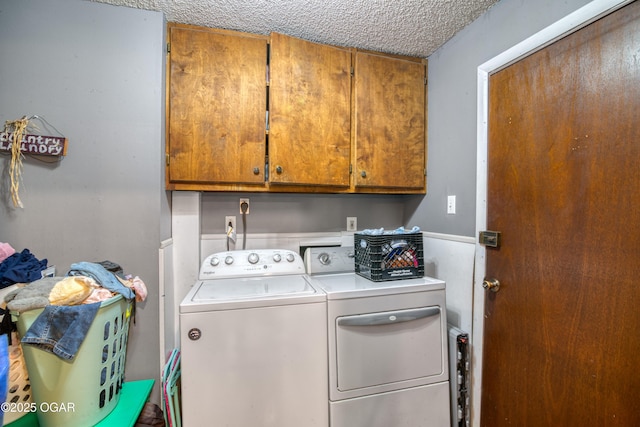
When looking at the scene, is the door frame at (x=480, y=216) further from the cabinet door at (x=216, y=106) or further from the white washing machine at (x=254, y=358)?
the cabinet door at (x=216, y=106)

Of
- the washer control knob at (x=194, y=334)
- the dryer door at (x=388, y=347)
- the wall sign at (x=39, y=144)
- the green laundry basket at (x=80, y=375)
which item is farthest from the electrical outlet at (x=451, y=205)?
the wall sign at (x=39, y=144)

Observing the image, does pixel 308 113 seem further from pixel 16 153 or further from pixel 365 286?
pixel 16 153

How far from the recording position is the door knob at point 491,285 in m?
1.42

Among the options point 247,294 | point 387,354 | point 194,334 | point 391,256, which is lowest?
point 387,354

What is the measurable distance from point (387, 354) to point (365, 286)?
34cm

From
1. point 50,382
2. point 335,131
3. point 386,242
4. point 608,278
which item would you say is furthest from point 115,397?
point 608,278

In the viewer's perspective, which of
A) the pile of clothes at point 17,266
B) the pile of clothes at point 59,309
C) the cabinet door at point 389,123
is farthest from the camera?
the cabinet door at point 389,123

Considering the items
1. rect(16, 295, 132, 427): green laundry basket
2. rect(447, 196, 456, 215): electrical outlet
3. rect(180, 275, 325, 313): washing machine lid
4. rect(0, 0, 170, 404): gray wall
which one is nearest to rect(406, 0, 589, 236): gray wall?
rect(447, 196, 456, 215): electrical outlet

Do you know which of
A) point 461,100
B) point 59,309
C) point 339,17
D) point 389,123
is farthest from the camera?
point 389,123

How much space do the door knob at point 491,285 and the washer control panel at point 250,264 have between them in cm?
101

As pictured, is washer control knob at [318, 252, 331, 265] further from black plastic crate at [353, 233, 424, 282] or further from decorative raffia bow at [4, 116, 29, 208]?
decorative raffia bow at [4, 116, 29, 208]

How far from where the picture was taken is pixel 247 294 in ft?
4.34

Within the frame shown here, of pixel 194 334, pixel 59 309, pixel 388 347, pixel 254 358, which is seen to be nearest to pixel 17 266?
pixel 59 309

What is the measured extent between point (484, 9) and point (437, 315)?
165 cm
